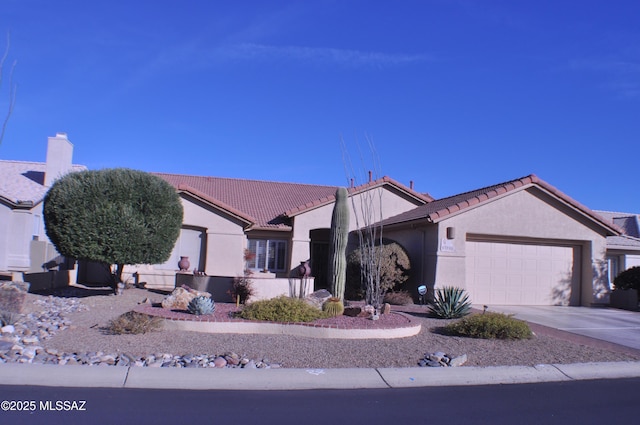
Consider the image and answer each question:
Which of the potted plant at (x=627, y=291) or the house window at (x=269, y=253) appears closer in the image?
the potted plant at (x=627, y=291)

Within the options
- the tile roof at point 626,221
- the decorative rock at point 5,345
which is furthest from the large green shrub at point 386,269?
the tile roof at point 626,221

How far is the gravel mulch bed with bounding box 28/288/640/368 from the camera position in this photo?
9.29 metres

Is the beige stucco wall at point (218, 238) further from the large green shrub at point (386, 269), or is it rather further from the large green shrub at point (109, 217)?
the large green shrub at point (386, 269)

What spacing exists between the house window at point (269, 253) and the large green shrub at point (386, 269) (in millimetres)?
5499

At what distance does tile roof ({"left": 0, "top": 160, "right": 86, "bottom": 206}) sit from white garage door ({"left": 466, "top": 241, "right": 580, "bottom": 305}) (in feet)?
53.5

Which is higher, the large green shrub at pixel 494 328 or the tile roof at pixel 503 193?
the tile roof at pixel 503 193

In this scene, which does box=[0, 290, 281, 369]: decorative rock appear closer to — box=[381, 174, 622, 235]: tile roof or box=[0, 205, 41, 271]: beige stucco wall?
box=[381, 174, 622, 235]: tile roof

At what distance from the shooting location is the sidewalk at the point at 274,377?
25.1ft

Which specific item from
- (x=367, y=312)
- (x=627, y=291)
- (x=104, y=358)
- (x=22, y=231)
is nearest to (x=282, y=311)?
(x=367, y=312)

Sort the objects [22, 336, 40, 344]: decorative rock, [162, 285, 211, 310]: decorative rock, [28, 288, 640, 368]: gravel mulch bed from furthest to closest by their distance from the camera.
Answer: [162, 285, 211, 310]: decorative rock → [22, 336, 40, 344]: decorative rock → [28, 288, 640, 368]: gravel mulch bed

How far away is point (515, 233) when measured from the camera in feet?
58.7

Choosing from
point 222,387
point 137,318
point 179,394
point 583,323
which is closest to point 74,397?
point 179,394

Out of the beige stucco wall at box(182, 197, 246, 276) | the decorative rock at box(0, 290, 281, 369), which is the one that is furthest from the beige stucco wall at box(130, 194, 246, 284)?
the decorative rock at box(0, 290, 281, 369)

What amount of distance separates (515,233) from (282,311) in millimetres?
9678
